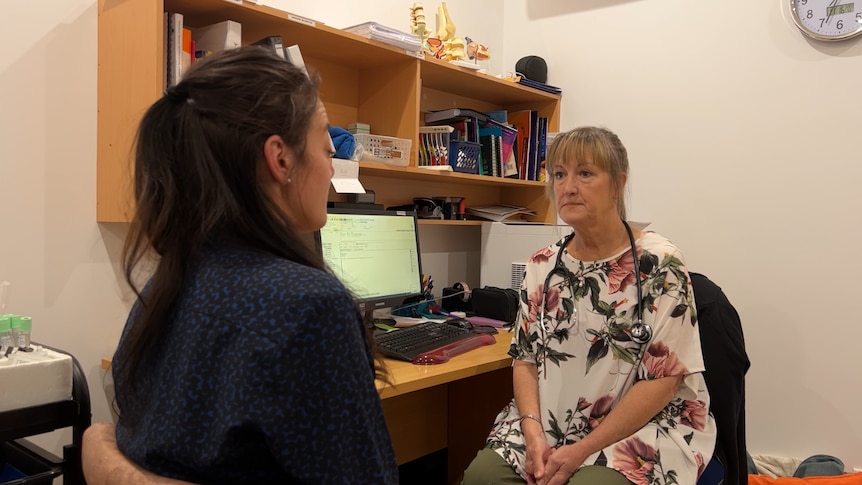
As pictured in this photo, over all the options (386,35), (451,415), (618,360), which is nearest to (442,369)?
(618,360)

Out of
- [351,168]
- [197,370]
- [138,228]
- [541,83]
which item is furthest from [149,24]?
[541,83]

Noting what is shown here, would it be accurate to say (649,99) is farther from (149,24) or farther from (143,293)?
(143,293)

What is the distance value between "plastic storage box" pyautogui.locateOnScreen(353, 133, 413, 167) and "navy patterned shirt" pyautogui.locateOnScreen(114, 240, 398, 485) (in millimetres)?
1490

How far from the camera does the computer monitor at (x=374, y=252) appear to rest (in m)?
2.00

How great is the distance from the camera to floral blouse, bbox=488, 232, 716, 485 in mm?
1499

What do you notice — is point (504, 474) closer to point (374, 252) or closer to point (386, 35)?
point (374, 252)

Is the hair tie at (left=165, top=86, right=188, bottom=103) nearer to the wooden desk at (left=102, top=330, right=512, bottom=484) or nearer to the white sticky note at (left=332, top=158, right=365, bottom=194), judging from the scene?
the white sticky note at (left=332, top=158, right=365, bottom=194)

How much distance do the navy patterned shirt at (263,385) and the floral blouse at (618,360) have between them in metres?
0.96

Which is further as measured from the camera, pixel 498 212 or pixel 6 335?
pixel 498 212

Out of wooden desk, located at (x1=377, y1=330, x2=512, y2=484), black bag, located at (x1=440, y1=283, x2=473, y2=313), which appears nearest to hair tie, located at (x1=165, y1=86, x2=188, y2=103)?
wooden desk, located at (x1=377, y1=330, x2=512, y2=484)

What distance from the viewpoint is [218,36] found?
1735 mm

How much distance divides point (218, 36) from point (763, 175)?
6.54ft

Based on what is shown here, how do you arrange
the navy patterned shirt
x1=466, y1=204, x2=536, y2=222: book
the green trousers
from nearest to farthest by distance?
the navy patterned shirt, the green trousers, x1=466, y1=204, x2=536, y2=222: book

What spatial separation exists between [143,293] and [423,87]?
203 centimetres
